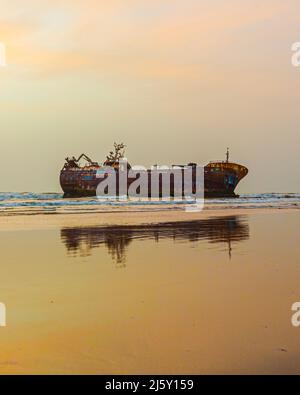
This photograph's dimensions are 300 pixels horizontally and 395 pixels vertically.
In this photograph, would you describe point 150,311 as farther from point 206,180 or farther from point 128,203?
point 206,180

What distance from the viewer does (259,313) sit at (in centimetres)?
504

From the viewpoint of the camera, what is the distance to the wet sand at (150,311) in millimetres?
3828

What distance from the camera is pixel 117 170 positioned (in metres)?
64.9

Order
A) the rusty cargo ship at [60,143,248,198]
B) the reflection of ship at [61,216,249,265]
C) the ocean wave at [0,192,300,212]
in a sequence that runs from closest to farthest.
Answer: the reflection of ship at [61,216,249,265]
the ocean wave at [0,192,300,212]
the rusty cargo ship at [60,143,248,198]

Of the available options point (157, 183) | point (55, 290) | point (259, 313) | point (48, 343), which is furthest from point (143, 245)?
point (157, 183)

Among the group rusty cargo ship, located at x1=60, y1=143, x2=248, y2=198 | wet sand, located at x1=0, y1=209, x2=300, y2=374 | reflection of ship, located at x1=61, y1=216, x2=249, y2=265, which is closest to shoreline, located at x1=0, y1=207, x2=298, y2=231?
reflection of ship, located at x1=61, y1=216, x2=249, y2=265

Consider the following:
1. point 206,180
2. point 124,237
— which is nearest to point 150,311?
point 124,237

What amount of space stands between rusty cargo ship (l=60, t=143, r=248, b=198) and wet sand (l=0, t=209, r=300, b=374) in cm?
5432

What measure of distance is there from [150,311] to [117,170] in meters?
60.0

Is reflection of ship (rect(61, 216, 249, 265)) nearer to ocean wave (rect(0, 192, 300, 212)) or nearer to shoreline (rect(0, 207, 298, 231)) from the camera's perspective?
shoreline (rect(0, 207, 298, 231))

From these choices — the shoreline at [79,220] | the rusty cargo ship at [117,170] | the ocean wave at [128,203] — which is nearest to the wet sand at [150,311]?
the shoreline at [79,220]

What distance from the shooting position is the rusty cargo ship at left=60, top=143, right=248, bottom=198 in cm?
6444

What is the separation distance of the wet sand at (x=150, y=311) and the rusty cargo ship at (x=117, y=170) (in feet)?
178
